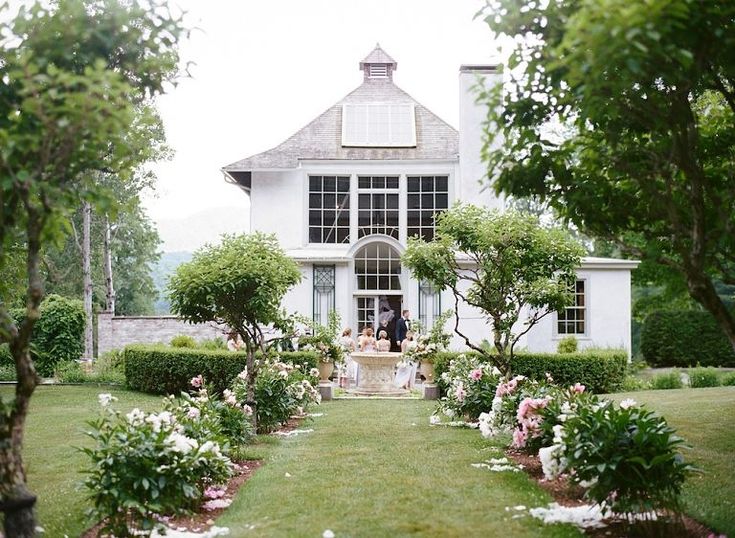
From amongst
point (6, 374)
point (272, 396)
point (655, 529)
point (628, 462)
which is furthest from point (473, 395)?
point (6, 374)

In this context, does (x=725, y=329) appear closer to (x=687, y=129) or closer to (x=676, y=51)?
(x=687, y=129)

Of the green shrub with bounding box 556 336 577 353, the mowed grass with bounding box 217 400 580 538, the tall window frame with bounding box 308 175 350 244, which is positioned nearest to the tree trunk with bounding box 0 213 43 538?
the mowed grass with bounding box 217 400 580 538

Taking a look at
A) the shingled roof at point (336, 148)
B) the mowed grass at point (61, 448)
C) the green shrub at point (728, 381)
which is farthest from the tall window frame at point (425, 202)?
the mowed grass at point (61, 448)

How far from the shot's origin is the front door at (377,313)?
2311cm

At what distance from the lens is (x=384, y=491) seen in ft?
24.8

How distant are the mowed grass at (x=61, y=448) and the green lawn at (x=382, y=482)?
0.02 metres

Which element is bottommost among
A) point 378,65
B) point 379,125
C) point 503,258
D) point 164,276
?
point 164,276

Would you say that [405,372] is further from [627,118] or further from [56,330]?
[627,118]

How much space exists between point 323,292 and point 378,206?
357 cm

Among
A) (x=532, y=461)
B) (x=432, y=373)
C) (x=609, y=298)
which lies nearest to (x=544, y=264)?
(x=532, y=461)

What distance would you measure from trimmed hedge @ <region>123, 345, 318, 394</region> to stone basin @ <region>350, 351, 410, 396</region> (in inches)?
51.4

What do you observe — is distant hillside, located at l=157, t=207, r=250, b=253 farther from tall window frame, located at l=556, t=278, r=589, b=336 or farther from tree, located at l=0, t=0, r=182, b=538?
tree, located at l=0, t=0, r=182, b=538

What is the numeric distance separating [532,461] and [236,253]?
4773 mm

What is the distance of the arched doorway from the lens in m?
23.1
